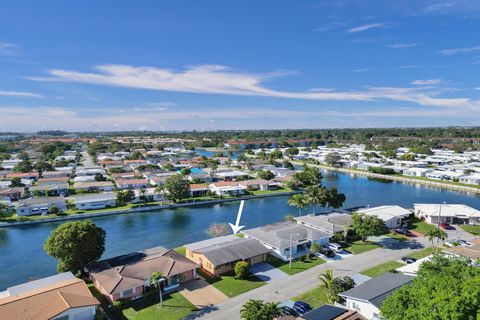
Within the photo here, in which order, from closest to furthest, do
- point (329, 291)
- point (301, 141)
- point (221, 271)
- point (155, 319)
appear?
point (155, 319) → point (329, 291) → point (221, 271) → point (301, 141)

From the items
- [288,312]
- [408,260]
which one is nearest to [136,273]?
[288,312]

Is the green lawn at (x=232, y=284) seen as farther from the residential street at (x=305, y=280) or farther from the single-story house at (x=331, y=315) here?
the single-story house at (x=331, y=315)

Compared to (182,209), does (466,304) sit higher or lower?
higher

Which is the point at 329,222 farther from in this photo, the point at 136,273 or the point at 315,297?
the point at 136,273

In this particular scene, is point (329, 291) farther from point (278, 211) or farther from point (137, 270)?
point (278, 211)

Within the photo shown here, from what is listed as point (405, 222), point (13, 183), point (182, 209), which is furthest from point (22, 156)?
point (405, 222)

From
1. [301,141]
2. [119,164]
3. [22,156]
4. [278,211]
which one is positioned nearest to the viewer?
[278,211]

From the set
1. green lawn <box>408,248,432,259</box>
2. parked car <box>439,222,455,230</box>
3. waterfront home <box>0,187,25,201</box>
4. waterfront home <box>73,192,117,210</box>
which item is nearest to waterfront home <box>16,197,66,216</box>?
waterfront home <box>73,192,117,210</box>
